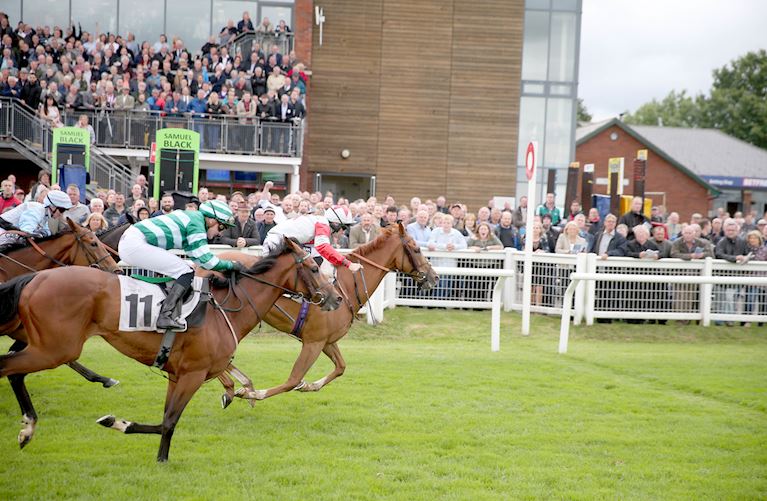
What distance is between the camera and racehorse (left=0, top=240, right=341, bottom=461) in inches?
233

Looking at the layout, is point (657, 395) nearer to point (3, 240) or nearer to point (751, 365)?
point (751, 365)

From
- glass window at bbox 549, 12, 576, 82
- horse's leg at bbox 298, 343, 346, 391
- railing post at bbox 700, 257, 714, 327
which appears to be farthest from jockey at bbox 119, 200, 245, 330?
glass window at bbox 549, 12, 576, 82

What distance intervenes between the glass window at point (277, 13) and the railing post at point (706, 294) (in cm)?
1479

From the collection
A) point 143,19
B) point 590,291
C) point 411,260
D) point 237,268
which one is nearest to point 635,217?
point 590,291

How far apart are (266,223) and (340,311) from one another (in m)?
5.02

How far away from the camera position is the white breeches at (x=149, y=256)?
637 cm

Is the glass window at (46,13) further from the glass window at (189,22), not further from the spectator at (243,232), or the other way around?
the spectator at (243,232)

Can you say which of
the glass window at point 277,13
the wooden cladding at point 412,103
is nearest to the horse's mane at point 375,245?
the glass window at point 277,13

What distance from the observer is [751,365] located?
35.1ft

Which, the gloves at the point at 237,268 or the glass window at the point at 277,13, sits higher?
the glass window at the point at 277,13

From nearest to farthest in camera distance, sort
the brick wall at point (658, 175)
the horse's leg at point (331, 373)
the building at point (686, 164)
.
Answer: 1. the horse's leg at point (331, 373)
2. the building at point (686, 164)
3. the brick wall at point (658, 175)

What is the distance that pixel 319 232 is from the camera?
8203 mm

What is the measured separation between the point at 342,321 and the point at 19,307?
308 centimetres

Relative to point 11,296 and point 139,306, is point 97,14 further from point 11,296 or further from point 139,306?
point 139,306
